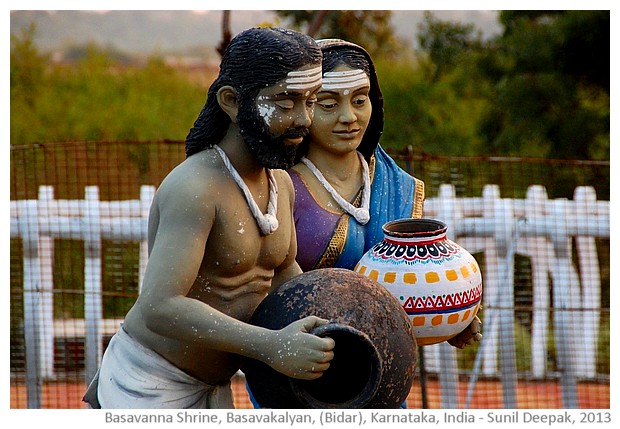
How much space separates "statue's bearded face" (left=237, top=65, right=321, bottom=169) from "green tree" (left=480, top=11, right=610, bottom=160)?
14.6 feet

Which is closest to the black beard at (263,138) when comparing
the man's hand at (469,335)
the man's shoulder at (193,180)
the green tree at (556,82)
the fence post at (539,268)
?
the man's shoulder at (193,180)

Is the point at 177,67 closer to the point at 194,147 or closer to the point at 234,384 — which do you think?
the point at 234,384

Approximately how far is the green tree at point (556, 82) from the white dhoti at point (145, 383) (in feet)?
15.4

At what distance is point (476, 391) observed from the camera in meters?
6.18

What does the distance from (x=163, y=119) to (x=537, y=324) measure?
427 cm

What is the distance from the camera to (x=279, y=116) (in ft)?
9.23

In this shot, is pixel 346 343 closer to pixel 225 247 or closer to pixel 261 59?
pixel 225 247

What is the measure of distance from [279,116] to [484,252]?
3.27 meters

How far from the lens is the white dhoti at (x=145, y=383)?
9.59 ft

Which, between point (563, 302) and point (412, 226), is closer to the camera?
point (412, 226)

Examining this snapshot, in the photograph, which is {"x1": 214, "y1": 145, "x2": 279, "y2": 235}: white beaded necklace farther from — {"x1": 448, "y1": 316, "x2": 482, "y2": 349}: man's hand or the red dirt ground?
the red dirt ground

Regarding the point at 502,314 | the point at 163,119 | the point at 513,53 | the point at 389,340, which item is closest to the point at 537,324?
the point at 502,314

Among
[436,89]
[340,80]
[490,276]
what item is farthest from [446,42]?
[340,80]

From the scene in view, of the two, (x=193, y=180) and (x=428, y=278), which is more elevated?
(x=193, y=180)
